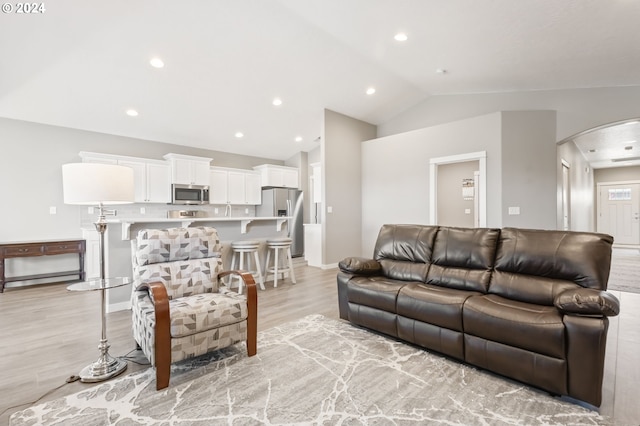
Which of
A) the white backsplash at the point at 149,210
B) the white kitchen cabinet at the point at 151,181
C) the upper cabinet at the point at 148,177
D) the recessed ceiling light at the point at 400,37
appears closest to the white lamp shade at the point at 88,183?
the white backsplash at the point at 149,210

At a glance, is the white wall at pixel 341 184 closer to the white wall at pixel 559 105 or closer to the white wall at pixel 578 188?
the white wall at pixel 559 105

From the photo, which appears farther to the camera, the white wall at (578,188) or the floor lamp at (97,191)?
the white wall at (578,188)

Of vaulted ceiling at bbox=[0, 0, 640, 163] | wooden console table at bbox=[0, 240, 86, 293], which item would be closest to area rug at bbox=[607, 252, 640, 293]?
vaulted ceiling at bbox=[0, 0, 640, 163]

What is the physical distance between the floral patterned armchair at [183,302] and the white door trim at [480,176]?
165 inches

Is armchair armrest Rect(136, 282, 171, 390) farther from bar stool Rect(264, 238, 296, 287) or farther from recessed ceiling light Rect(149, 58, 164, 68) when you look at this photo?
recessed ceiling light Rect(149, 58, 164, 68)

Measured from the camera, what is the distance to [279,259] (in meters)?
5.09

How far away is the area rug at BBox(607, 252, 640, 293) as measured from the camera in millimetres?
4604

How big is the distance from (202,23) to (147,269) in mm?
2954

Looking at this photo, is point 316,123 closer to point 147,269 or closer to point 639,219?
point 147,269

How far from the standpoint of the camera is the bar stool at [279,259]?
4652mm

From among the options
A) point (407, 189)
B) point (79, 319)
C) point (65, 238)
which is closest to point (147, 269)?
point (79, 319)

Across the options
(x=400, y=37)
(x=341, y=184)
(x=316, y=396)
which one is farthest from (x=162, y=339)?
(x=341, y=184)

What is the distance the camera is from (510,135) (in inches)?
189

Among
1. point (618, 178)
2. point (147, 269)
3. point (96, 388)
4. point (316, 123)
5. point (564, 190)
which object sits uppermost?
point (316, 123)
